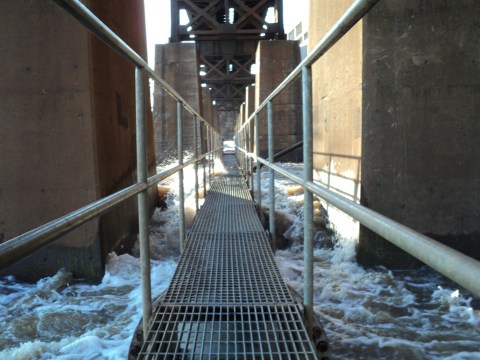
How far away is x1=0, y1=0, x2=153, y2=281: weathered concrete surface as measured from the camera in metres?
3.32

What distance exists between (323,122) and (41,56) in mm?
3266

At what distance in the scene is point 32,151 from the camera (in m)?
3.36

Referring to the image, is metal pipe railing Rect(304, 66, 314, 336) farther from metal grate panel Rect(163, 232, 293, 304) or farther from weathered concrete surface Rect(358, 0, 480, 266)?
weathered concrete surface Rect(358, 0, 480, 266)

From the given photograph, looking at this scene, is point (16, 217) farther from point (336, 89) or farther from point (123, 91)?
point (336, 89)

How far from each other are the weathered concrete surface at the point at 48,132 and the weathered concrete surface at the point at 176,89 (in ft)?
31.2

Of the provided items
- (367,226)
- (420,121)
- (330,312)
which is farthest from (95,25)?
(420,121)

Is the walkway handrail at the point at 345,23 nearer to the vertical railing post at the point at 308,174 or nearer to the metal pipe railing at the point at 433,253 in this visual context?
the vertical railing post at the point at 308,174

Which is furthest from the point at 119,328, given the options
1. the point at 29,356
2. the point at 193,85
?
the point at 193,85

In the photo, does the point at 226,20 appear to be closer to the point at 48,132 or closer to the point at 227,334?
the point at 48,132

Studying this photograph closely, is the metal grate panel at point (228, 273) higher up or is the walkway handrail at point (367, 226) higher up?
the walkway handrail at point (367, 226)

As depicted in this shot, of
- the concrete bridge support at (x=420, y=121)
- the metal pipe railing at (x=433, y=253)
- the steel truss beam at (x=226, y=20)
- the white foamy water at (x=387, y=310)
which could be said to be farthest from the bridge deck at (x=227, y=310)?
the steel truss beam at (x=226, y=20)

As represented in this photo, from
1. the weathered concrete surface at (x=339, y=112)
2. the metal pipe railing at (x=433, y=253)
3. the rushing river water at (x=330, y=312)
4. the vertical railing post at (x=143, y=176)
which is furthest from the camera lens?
the weathered concrete surface at (x=339, y=112)

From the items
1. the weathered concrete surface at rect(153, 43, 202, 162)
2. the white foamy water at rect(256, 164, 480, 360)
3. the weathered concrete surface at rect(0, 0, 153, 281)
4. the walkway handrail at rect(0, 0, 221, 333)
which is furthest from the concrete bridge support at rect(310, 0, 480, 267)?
the weathered concrete surface at rect(153, 43, 202, 162)

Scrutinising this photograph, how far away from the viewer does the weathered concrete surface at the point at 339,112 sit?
3.96 metres
